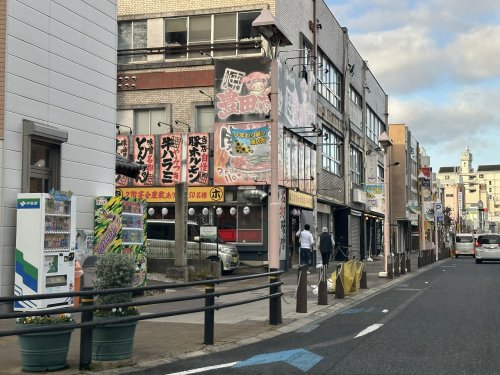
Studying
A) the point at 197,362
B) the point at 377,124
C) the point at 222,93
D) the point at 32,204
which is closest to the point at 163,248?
the point at 222,93

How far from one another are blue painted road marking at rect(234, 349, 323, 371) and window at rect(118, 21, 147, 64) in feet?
75.8

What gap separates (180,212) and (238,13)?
12476mm

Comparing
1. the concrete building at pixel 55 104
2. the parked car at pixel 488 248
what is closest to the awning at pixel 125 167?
the concrete building at pixel 55 104

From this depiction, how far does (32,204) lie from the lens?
11.4 metres

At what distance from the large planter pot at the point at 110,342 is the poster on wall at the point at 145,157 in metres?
20.5

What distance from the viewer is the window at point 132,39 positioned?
29.3 meters

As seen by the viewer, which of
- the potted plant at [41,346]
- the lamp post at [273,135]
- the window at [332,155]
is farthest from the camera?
the window at [332,155]

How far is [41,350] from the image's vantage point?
6.99 meters

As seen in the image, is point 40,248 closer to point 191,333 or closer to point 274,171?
point 191,333

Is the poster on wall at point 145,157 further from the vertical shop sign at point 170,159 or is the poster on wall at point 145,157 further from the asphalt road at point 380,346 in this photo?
the asphalt road at point 380,346

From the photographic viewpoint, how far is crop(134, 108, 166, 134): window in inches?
1123

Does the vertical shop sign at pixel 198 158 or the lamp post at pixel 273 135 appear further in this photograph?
the vertical shop sign at pixel 198 158

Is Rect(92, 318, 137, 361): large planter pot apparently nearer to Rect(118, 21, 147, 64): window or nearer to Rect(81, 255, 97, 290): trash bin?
Rect(81, 255, 97, 290): trash bin

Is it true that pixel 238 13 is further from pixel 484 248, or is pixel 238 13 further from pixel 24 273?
pixel 484 248
